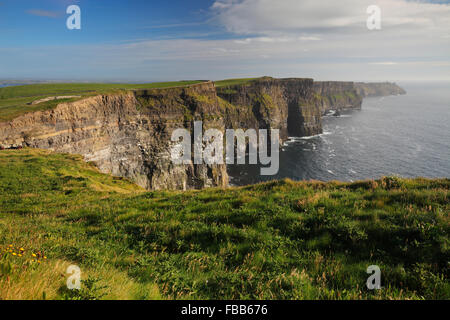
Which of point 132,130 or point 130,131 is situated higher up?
point 132,130

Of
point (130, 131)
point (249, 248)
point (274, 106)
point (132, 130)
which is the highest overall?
point (274, 106)

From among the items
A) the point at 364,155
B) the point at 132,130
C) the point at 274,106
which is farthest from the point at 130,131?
the point at 364,155

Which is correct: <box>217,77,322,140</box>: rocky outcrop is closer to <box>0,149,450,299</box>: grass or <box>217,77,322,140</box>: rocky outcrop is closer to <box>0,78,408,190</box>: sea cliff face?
<box>0,78,408,190</box>: sea cliff face

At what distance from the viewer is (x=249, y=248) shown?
6.50m

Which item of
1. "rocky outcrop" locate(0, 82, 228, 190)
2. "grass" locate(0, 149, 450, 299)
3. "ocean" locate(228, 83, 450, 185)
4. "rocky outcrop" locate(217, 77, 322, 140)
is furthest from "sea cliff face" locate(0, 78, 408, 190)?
"grass" locate(0, 149, 450, 299)

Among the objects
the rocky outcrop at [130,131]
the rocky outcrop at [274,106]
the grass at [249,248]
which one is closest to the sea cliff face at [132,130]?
the rocky outcrop at [130,131]

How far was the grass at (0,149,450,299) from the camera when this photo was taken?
14.1ft

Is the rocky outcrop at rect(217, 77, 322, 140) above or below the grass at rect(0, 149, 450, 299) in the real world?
above

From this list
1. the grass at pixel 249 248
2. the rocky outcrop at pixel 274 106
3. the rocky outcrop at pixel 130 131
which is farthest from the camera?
the rocky outcrop at pixel 274 106

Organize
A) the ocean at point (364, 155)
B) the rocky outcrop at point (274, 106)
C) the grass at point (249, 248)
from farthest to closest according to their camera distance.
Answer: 1. the rocky outcrop at point (274, 106)
2. the ocean at point (364, 155)
3. the grass at point (249, 248)

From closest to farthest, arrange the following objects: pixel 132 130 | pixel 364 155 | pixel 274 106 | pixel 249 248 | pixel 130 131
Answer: pixel 249 248, pixel 130 131, pixel 132 130, pixel 364 155, pixel 274 106

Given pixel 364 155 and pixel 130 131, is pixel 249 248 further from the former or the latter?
pixel 364 155

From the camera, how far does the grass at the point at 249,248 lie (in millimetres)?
4309

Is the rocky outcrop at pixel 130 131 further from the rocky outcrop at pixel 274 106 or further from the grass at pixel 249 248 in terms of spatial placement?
the grass at pixel 249 248
